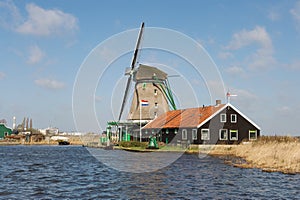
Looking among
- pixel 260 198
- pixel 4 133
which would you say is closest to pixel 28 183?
pixel 260 198

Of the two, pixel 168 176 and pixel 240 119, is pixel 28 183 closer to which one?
pixel 168 176

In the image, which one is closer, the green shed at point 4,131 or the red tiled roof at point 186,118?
the red tiled roof at point 186,118

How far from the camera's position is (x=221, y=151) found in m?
35.6

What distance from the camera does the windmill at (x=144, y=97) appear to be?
178 ft

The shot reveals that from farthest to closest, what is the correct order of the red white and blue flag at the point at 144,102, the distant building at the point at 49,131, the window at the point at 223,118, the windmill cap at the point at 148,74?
the distant building at the point at 49,131 < the windmill cap at the point at 148,74 < the red white and blue flag at the point at 144,102 < the window at the point at 223,118

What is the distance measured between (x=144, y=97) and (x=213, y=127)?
17147mm

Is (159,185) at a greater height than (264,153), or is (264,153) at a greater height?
(264,153)

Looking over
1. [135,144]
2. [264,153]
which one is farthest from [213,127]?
[264,153]

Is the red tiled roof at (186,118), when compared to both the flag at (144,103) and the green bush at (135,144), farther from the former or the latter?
the flag at (144,103)

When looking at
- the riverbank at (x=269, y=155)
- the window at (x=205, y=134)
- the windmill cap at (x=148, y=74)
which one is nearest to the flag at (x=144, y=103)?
the windmill cap at (x=148, y=74)

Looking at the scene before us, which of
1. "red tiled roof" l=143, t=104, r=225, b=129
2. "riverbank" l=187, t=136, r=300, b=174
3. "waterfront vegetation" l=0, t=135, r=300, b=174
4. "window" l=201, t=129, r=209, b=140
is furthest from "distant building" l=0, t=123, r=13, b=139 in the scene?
"riverbank" l=187, t=136, r=300, b=174

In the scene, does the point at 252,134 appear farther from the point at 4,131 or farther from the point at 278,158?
the point at 4,131

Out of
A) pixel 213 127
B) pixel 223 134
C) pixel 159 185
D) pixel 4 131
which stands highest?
pixel 213 127

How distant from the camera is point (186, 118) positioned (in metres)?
42.8
